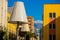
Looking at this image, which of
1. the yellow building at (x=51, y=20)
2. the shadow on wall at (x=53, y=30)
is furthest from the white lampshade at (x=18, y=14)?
the yellow building at (x=51, y=20)

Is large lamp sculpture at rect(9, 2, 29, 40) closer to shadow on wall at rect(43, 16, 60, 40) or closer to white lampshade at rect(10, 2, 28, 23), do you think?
white lampshade at rect(10, 2, 28, 23)

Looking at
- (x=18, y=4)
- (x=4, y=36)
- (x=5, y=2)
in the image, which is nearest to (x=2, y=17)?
(x=5, y=2)

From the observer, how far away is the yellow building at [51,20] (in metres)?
52.2

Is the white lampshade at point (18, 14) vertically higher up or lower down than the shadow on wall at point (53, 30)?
higher up

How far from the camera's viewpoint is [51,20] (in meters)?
52.6

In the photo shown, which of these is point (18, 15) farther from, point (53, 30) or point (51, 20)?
point (51, 20)

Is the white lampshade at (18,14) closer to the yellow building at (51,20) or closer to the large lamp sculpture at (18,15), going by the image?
the large lamp sculpture at (18,15)

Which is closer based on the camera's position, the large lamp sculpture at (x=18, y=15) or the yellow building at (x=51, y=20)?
the large lamp sculpture at (x=18, y=15)

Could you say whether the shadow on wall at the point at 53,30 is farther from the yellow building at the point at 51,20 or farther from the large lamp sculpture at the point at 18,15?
the large lamp sculpture at the point at 18,15

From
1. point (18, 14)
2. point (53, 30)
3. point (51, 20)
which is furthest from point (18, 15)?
point (51, 20)

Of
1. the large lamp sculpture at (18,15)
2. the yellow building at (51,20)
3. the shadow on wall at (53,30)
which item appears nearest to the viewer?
the large lamp sculpture at (18,15)

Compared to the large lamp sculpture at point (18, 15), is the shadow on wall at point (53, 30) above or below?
below

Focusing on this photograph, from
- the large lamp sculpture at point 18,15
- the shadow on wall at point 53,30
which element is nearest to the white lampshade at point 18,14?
the large lamp sculpture at point 18,15

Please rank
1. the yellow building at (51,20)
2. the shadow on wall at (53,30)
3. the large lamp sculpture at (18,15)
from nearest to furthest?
1. the large lamp sculpture at (18,15)
2. the shadow on wall at (53,30)
3. the yellow building at (51,20)
